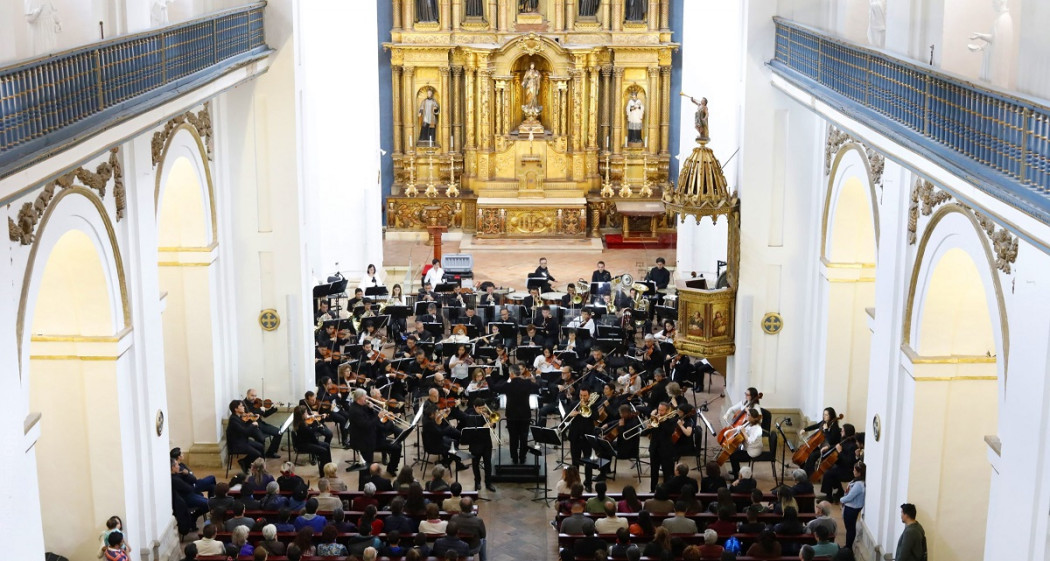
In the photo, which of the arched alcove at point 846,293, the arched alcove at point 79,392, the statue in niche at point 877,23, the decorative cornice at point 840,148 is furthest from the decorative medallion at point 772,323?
the arched alcove at point 79,392

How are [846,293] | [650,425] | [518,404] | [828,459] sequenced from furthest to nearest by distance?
[846,293], [518,404], [650,425], [828,459]

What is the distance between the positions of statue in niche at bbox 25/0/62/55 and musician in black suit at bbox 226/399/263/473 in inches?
236

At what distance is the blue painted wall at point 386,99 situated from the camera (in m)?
33.0

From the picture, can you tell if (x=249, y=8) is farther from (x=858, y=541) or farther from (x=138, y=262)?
(x=858, y=541)

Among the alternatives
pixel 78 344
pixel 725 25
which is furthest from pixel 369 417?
pixel 725 25

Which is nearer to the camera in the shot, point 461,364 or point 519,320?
point 461,364

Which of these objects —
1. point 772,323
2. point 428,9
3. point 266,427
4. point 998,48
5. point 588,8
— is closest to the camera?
point 998,48

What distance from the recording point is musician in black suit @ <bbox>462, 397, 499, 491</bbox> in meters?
17.5

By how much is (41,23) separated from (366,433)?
7032 mm

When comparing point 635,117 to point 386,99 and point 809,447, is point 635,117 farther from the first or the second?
point 809,447

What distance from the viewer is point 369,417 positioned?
58.3 ft

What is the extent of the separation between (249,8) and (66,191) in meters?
6.50

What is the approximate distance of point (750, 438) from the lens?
1730 cm

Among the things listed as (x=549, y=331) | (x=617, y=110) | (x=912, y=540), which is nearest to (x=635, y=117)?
(x=617, y=110)
